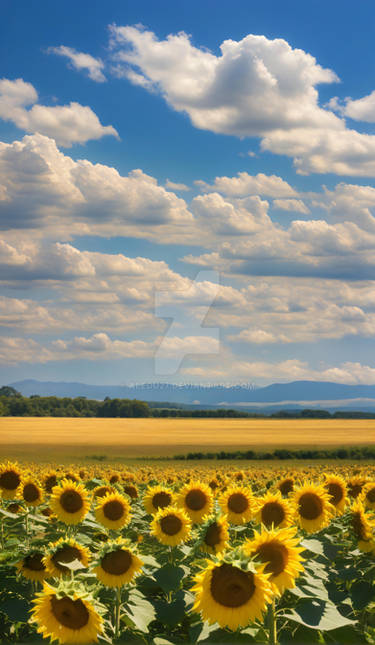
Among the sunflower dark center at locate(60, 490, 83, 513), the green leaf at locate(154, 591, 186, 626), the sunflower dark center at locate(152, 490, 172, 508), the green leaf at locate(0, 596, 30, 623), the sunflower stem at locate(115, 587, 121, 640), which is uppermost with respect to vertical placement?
the sunflower dark center at locate(60, 490, 83, 513)

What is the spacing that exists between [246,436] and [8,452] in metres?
44.4

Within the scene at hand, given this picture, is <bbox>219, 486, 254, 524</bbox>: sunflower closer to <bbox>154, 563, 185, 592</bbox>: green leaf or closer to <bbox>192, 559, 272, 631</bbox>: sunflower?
<bbox>154, 563, 185, 592</bbox>: green leaf

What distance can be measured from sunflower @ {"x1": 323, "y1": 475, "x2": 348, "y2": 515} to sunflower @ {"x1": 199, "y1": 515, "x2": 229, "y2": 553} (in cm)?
339

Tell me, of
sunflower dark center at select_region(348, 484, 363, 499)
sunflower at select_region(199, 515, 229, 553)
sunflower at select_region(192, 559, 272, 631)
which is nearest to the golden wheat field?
sunflower dark center at select_region(348, 484, 363, 499)

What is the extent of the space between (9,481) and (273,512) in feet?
20.6

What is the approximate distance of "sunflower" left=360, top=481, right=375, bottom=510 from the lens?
10.3 meters

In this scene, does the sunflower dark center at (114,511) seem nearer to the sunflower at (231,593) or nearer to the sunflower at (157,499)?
the sunflower at (157,499)

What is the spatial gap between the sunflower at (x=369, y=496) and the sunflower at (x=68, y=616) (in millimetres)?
6262

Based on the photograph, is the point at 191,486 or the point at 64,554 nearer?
the point at 64,554

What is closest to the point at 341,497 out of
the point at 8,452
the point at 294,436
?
the point at 8,452

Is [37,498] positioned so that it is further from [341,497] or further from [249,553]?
[249,553]

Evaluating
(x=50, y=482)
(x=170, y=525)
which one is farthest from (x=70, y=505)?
(x=50, y=482)

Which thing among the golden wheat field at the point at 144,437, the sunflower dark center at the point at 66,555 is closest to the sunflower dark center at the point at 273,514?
the sunflower dark center at the point at 66,555

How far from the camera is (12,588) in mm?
8000
